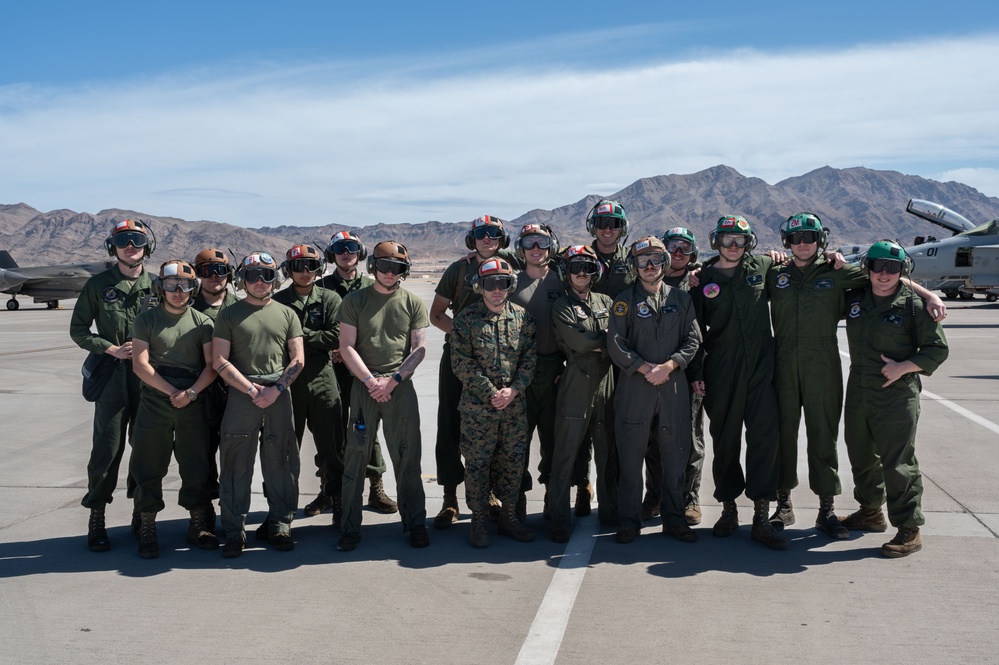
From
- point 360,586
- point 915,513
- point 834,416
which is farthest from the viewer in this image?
point 834,416

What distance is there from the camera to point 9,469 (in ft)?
24.7

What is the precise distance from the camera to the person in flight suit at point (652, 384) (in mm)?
5477

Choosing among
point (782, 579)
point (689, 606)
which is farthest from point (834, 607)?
point (689, 606)

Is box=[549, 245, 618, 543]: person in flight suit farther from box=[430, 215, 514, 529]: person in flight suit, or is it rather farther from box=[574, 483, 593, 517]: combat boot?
box=[430, 215, 514, 529]: person in flight suit

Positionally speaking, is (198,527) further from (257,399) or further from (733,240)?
(733,240)

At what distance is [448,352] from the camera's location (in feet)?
19.5

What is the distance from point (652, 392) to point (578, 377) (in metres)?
0.49

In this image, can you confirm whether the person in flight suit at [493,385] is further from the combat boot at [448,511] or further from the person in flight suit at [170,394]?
the person in flight suit at [170,394]

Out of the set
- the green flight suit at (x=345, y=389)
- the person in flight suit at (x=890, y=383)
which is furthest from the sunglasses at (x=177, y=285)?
the person in flight suit at (x=890, y=383)

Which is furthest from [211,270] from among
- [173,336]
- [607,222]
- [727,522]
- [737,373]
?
[727,522]

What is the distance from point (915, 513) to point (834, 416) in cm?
75

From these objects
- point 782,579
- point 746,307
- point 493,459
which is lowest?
point 782,579

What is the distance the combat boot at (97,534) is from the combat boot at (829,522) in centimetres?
467

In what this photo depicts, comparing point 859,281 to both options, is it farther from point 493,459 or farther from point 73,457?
point 73,457
